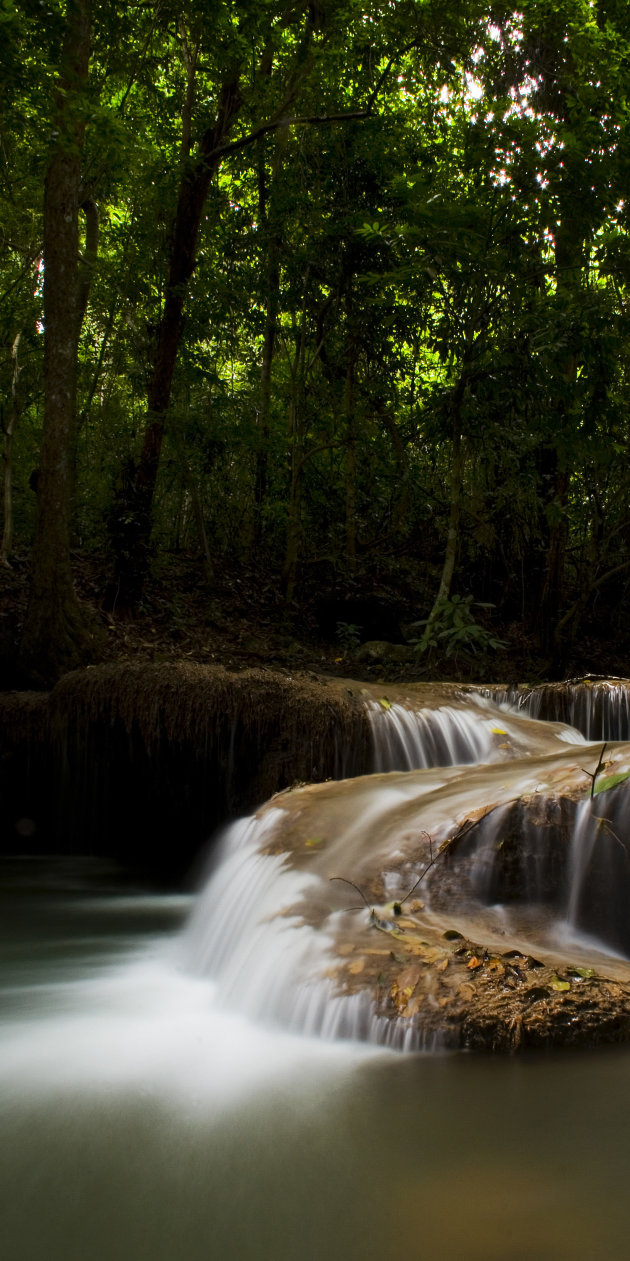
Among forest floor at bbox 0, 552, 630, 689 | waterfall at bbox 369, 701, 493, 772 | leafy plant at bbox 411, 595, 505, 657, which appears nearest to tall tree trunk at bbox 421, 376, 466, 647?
leafy plant at bbox 411, 595, 505, 657

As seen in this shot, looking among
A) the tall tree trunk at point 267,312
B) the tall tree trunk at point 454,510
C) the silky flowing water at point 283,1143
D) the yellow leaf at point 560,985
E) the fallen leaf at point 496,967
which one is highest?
the tall tree trunk at point 267,312

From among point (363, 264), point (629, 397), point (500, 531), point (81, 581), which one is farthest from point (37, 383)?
point (629, 397)

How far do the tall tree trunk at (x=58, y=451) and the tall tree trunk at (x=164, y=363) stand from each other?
60.3 inches

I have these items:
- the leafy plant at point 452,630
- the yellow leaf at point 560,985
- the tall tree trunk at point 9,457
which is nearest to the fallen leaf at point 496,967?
the yellow leaf at point 560,985

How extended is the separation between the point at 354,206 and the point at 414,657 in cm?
588

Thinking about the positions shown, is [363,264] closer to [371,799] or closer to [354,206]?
[354,206]

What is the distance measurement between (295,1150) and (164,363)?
372 inches

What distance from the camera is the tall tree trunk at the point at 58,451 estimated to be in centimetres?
793

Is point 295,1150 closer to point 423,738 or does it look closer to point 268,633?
point 423,738

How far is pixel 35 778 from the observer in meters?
7.48

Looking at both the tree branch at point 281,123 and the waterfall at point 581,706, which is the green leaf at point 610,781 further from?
the tree branch at point 281,123

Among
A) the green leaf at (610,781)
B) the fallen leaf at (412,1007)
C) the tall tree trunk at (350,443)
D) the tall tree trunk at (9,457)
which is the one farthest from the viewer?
the tall tree trunk at (350,443)

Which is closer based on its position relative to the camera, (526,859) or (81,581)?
(526,859)

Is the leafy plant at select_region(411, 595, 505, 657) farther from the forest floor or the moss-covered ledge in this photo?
the moss-covered ledge
